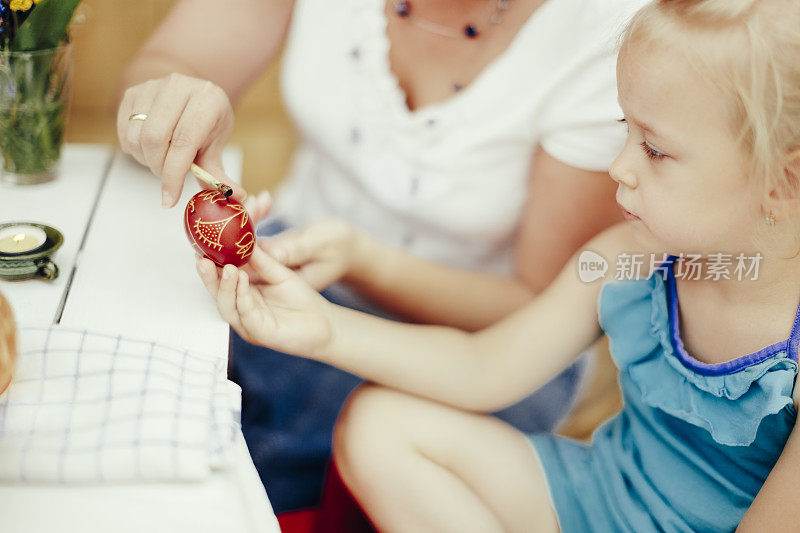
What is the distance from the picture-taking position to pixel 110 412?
1.84ft

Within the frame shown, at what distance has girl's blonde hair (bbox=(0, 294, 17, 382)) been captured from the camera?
0.53m

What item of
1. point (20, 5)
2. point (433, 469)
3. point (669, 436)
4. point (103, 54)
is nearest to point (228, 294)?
point (433, 469)

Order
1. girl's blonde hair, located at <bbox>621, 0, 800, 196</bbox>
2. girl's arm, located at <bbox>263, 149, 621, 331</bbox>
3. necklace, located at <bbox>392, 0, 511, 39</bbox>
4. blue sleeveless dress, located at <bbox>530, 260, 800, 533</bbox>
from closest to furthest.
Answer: girl's blonde hair, located at <bbox>621, 0, 800, 196</bbox>, blue sleeveless dress, located at <bbox>530, 260, 800, 533</bbox>, girl's arm, located at <bbox>263, 149, 621, 331</bbox>, necklace, located at <bbox>392, 0, 511, 39</bbox>

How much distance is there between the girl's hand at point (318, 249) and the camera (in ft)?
2.78

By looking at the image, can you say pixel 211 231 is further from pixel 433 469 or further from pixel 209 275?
pixel 433 469

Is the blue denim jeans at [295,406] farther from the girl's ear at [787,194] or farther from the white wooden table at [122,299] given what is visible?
the girl's ear at [787,194]

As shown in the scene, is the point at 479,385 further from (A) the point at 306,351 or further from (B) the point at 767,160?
(B) the point at 767,160

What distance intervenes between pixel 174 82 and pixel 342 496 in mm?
534

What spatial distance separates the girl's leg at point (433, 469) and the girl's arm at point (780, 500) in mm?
227

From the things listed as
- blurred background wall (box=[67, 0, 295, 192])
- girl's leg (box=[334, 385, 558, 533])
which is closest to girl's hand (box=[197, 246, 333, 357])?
girl's leg (box=[334, 385, 558, 533])

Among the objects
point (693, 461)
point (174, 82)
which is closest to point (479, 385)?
point (693, 461)

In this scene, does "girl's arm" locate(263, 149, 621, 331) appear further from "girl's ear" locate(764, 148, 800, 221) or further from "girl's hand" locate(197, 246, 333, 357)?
"girl's ear" locate(764, 148, 800, 221)

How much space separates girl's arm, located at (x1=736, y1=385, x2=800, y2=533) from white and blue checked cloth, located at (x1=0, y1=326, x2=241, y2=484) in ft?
1.51

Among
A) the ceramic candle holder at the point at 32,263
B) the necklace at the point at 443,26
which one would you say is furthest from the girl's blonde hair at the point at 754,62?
the ceramic candle holder at the point at 32,263
